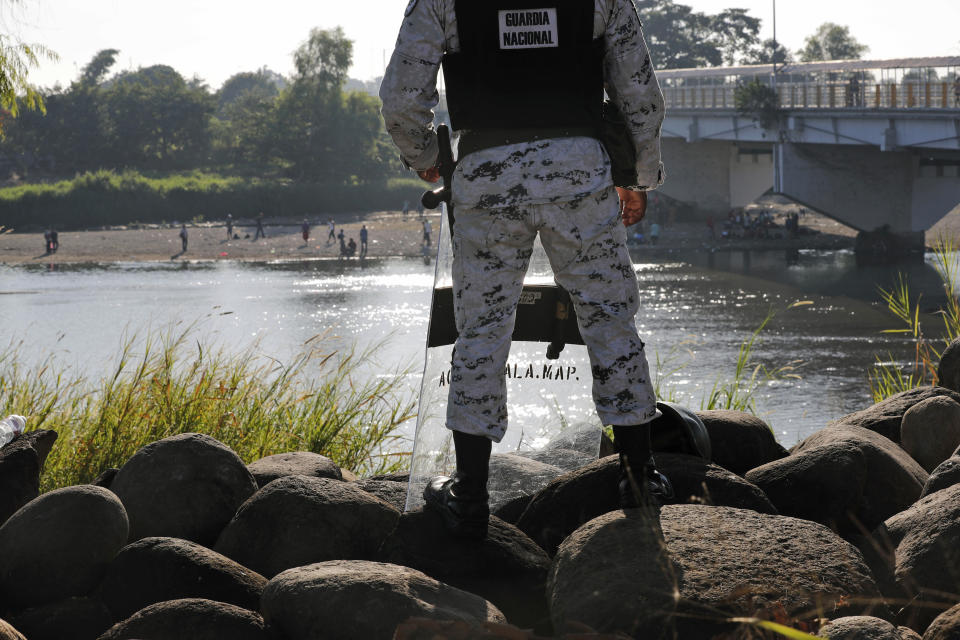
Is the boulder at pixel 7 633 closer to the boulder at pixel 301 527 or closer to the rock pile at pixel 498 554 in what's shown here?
the rock pile at pixel 498 554

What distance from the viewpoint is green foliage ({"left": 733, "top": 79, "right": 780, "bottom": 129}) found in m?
46.1

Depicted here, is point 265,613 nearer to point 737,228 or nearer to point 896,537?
point 896,537

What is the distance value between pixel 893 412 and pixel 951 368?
3.23ft

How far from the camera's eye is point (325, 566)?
2836 millimetres

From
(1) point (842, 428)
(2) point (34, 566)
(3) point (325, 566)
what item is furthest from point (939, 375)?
(2) point (34, 566)

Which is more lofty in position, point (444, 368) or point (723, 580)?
point (444, 368)

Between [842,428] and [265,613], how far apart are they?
2.29 m

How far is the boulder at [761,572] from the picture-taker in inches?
101

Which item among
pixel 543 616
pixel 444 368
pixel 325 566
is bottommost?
pixel 543 616

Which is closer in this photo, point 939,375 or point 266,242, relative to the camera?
point 939,375

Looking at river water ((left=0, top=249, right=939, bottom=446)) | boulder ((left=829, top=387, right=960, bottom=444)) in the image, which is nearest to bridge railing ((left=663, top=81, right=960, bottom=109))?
river water ((left=0, top=249, right=939, bottom=446))

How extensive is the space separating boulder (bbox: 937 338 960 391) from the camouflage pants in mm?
2914

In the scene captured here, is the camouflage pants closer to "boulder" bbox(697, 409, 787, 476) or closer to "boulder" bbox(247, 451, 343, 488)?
"boulder" bbox(697, 409, 787, 476)

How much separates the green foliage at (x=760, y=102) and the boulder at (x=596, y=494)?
147 feet
